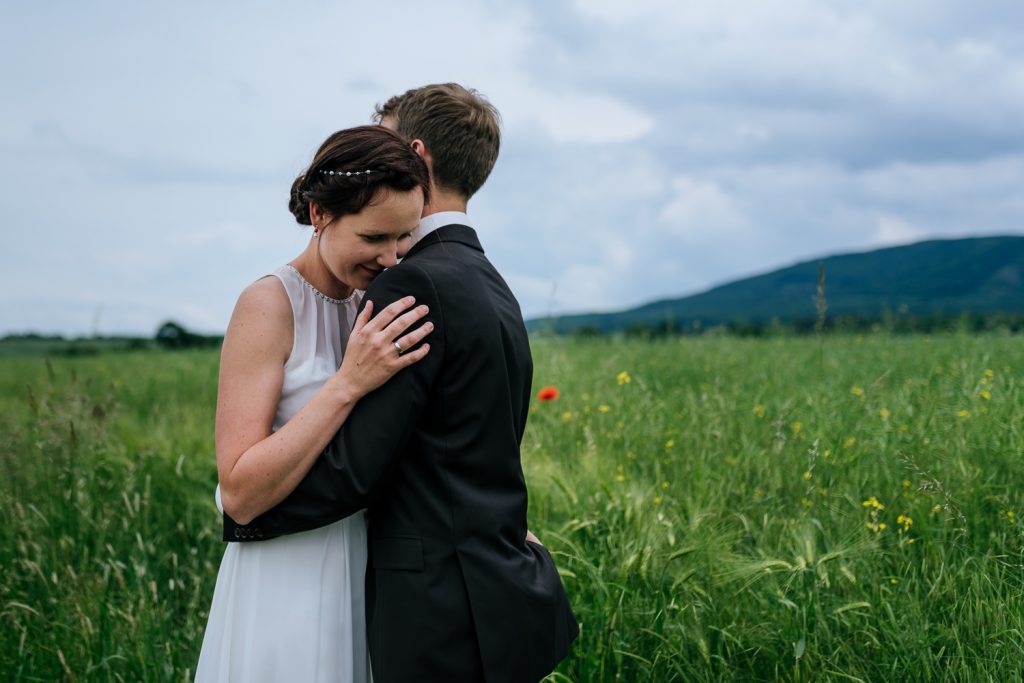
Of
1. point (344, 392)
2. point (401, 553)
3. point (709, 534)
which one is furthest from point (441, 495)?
point (709, 534)

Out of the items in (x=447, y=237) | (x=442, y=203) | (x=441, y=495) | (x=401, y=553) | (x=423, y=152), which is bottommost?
(x=401, y=553)

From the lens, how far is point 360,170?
2.21 metres

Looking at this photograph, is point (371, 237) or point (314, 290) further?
point (314, 290)

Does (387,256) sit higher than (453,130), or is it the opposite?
(453,130)

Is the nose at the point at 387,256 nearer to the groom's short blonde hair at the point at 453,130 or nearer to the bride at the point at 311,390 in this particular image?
the bride at the point at 311,390

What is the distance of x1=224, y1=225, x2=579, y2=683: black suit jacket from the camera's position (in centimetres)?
212

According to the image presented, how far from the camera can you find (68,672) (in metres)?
4.01

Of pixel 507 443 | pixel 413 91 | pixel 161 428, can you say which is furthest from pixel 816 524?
pixel 161 428

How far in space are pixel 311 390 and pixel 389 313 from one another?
393 mm

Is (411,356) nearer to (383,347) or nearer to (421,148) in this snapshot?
(383,347)

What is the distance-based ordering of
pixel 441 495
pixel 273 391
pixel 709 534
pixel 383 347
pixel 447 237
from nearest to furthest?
1. pixel 383 347
2. pixel 441 495
3. pixel 273 391
4. pixel 447 237
5. pixel 709 534

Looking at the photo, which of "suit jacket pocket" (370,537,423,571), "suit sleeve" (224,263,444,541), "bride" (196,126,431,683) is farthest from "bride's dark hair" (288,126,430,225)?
"suit jacket pocket" (370,537,423,571)

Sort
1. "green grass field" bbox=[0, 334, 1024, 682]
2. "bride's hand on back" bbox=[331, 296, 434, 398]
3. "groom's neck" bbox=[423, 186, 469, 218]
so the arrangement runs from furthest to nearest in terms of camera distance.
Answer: "green grass field" bbox=[0, 334, 1024, 682]
"groom's neck" bbox=[423, 186, 469, 218]
"bride's hand on back" bbox=[331, 296, 434, 398]

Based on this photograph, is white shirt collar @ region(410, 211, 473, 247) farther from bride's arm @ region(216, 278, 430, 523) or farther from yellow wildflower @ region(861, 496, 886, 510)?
yellow wildflower @ region(861, 496, 886, 510)
